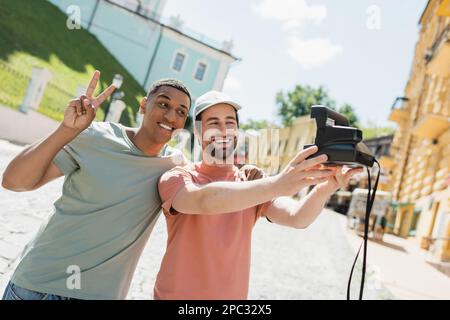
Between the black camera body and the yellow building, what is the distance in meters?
10.1

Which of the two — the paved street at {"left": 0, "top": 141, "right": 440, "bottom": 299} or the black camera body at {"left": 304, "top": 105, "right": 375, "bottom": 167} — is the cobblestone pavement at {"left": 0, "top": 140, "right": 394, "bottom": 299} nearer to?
the paved street at {"left": 0, "top": 141, "right": 440, "bottom": 299}

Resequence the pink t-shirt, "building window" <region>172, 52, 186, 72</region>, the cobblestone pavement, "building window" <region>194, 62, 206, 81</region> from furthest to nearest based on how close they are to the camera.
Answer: "building window" <region>194, 62, 206, 81</region>, "building window" <region>172, 52, 186, 72</region>, the cobblestone pavement, the pink t-shirt

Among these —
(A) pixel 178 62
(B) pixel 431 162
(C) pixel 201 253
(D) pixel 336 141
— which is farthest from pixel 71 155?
(A) pixel 178 62

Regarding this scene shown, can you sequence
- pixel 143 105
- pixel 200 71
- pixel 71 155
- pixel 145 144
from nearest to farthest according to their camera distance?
1. pixel 71 155
2. pixel 145 144
3. pixel 143 105
4. pixel 200 71

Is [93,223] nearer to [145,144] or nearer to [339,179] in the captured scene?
[145,144]

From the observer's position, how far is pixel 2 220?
5109 millimetres

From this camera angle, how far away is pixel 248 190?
52.0 inches

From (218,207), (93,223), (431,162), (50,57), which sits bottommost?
(93,223)

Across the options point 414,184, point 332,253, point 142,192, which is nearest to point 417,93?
point 414,184

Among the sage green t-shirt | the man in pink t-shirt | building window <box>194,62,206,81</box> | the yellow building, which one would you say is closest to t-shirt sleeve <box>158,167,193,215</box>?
the man in pink t-shirt

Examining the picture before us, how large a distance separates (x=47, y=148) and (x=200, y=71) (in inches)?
1192

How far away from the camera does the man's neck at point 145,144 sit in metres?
1.73

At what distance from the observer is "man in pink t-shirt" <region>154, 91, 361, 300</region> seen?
1.33 meters

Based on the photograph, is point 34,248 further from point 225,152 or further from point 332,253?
point 332,253
